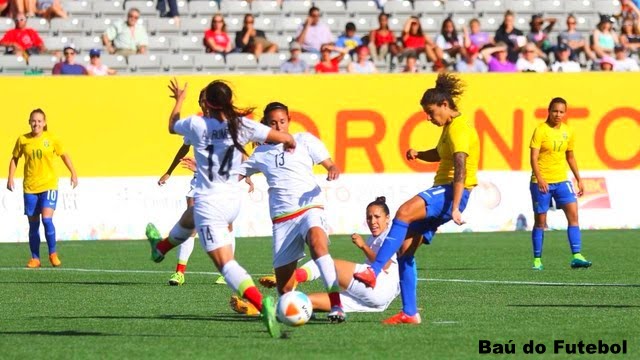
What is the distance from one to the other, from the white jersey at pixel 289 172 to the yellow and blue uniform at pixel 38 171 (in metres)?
8.61

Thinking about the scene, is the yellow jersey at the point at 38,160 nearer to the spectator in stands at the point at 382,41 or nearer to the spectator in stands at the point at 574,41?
the spectator in stands at the point at 382,41

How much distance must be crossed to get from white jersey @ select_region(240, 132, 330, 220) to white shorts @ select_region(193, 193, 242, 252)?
4.04 feet

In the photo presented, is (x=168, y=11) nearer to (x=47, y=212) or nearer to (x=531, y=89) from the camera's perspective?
(x=531, y=89)

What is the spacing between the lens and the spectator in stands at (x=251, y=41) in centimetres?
2942

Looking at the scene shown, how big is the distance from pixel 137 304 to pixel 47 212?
6.74m

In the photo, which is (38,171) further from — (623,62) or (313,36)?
(623,62)

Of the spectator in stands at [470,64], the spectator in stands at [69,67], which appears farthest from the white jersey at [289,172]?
the spectator in stands at [470,64]

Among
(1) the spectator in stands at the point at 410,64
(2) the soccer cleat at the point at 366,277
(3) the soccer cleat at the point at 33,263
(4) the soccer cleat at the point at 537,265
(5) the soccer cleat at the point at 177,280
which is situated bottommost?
(4) the soccer cleat at the point at 537,265

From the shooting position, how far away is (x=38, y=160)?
20.8 metres

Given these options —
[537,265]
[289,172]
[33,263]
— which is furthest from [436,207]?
[33,263]

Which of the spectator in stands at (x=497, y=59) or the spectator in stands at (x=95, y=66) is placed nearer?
the spectator in stands at (x=95, y=66)

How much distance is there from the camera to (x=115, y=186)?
1030 inches

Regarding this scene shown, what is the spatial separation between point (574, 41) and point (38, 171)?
563 inches

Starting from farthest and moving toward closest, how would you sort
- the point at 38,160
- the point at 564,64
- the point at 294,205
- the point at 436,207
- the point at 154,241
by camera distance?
1. the point at 564,64
2. the point at 38,160
3. the point at 154,241
4. the point at 294,205
5. the point at 436,207
